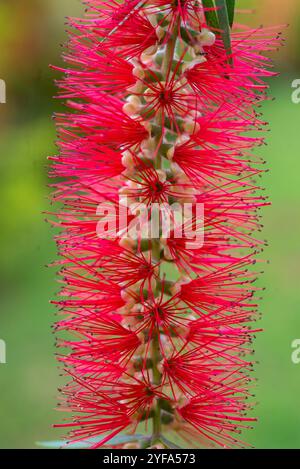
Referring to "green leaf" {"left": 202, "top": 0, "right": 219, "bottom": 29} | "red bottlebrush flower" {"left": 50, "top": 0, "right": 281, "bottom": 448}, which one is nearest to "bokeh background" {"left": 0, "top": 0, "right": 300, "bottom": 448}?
"red bottlebrush flower" {"left": 50, "top": 0, "right": 281, "bottom": 448}

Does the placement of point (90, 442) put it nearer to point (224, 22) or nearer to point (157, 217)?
point (157, 217)

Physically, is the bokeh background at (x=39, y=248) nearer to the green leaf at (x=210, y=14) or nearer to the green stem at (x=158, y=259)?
the green stem at (x=158, y=259)

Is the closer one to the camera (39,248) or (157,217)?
(157,217)

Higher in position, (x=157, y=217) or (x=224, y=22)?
(x=224, y=22)

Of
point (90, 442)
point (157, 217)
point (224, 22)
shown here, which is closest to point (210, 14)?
point (224, 22)

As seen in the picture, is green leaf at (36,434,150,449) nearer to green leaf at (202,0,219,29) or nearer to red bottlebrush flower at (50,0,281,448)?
red bottlebrush flower at (50,0,281,448)

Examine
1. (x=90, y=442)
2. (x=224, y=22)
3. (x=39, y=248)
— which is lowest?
(x=90, y=442)
